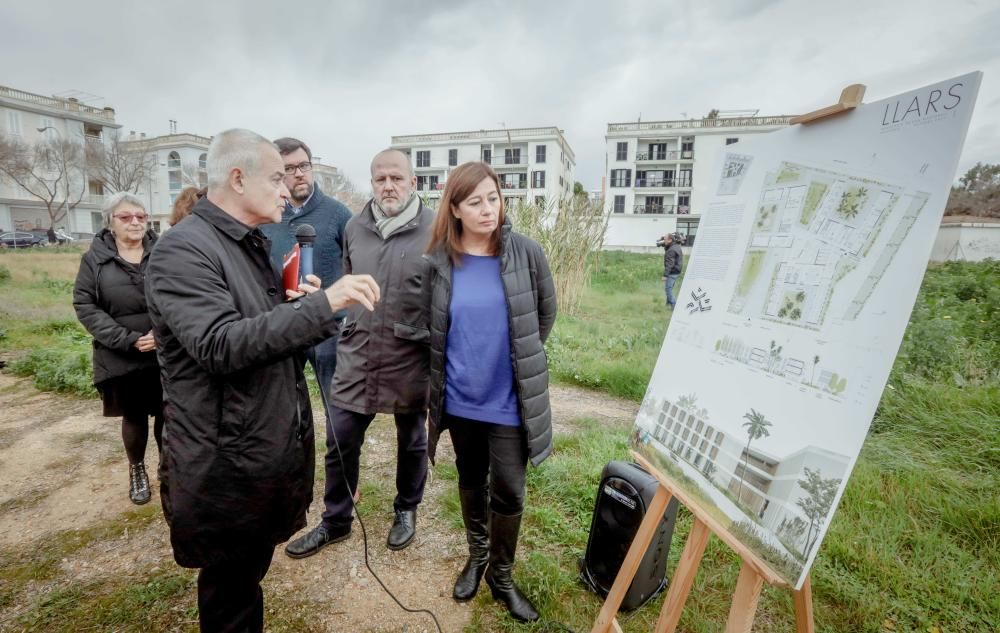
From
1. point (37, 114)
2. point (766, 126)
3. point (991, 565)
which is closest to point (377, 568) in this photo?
point (991, 565)

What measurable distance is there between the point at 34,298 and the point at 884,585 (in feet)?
45.1

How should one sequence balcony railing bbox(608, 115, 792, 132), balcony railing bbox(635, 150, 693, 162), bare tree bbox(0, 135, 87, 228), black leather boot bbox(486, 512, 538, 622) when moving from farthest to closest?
1. balcony railing bbox(635, 150, 693, 162)
2. balcony railing bbox(608, 115, 792, 132)
3. bare tree bbox(0, 135, 87, 228)
4. black leather boot bbox(486, 512, 538, 622)

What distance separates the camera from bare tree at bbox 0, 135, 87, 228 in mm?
27500

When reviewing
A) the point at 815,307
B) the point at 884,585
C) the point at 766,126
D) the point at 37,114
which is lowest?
the point at 884,585

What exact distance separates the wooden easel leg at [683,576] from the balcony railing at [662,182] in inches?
1666

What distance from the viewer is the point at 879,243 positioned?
1.22 m

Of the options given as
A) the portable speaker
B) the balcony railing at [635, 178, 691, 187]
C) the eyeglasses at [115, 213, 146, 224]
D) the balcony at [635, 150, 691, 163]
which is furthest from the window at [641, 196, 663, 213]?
the eyeglasses at [115, 213, 146, 224]

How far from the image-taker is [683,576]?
1561 millimetres

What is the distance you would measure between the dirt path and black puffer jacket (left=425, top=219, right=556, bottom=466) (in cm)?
87

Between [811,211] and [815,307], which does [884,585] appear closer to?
[815,307]

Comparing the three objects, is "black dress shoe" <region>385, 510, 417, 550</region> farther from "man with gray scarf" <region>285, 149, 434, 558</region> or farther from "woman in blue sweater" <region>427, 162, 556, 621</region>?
"woman in blue sweater" <region>427, 162, 556, 621</region>

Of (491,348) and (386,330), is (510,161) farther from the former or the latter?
(491,348)

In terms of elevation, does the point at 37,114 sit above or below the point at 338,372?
above

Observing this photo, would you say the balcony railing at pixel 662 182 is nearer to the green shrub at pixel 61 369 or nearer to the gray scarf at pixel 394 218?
the green shrub at pixel 61 369
